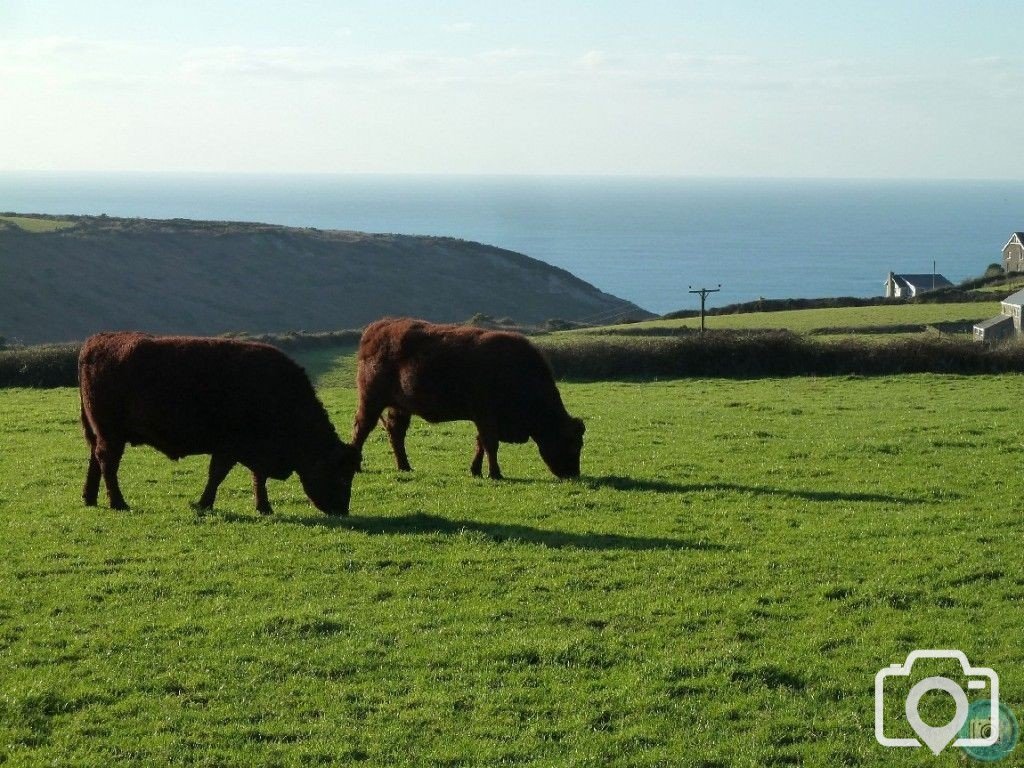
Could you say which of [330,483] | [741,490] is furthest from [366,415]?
[741,490]

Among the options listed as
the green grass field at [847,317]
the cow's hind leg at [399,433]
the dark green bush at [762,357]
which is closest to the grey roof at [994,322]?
the green grass field at [847,317]

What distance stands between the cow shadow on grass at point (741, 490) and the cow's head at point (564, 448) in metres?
0.33

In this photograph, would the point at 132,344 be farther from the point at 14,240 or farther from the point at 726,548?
the point at 14,240

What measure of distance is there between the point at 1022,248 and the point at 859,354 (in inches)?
2433

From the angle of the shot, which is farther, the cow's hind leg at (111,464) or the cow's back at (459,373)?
the cow's back at (459,373)

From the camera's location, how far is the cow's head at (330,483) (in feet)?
51.7

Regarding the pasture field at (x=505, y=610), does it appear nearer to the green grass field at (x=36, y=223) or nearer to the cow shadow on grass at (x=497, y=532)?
the cow shadow on grass at (x=497, y=532)

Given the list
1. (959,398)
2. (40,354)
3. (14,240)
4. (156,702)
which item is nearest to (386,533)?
(156,702)

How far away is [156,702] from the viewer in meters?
8.85

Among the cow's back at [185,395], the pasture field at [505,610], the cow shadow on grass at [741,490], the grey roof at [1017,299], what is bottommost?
the pasture field at [505,610]

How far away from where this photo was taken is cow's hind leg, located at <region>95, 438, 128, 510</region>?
51.6 ft

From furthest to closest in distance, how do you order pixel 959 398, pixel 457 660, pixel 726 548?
pixel 959 398, pixel 726 548, pixel 457 660

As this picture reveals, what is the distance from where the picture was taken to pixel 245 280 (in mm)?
103750

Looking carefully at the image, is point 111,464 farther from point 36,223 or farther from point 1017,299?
point 36,223
